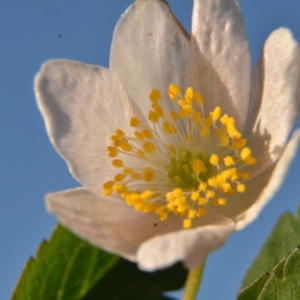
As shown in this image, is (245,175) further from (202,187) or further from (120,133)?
(120,133)

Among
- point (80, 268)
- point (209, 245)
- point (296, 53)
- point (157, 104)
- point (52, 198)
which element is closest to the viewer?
point (209, 245)

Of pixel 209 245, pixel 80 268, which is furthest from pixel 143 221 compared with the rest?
pixel 209 245

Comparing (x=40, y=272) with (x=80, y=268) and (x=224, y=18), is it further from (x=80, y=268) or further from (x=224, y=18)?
(x=224, y=18)

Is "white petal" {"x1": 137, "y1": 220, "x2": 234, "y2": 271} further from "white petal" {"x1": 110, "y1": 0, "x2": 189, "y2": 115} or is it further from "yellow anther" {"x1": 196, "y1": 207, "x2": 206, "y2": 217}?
"white petal" {"x1": 110, "y1": 0, "x2": 189, "y2": 115}

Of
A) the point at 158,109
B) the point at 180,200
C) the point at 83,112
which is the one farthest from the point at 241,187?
the point at 83,112

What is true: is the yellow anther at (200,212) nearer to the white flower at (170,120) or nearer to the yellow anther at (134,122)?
the white flower at (170,120)

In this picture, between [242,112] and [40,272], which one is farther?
[242,112]
